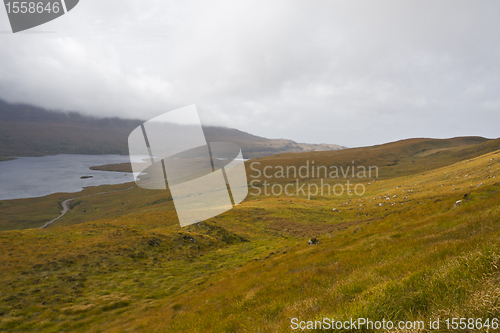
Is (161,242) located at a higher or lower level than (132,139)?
lower

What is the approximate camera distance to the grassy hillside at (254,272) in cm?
427

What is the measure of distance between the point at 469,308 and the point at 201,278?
75.0ft

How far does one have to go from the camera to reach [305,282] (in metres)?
9.06

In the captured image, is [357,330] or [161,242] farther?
[161,242]

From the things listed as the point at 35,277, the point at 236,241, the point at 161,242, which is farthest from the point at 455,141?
the point at 35,277

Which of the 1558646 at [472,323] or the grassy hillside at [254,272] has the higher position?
the 1558646 at [472,323]

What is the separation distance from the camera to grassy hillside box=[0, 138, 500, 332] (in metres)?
4.27

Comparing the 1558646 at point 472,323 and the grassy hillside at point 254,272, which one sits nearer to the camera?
the 1558646 at point 472,323

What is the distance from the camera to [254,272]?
18672 mm

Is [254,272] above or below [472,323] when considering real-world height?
below

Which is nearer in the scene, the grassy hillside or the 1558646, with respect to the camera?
the 1558646

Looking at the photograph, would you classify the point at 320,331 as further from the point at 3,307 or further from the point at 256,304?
the point at 3,307

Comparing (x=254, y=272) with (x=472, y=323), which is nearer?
(x=472, y=323)

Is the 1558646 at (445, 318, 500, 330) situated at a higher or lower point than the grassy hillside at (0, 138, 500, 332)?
higher
